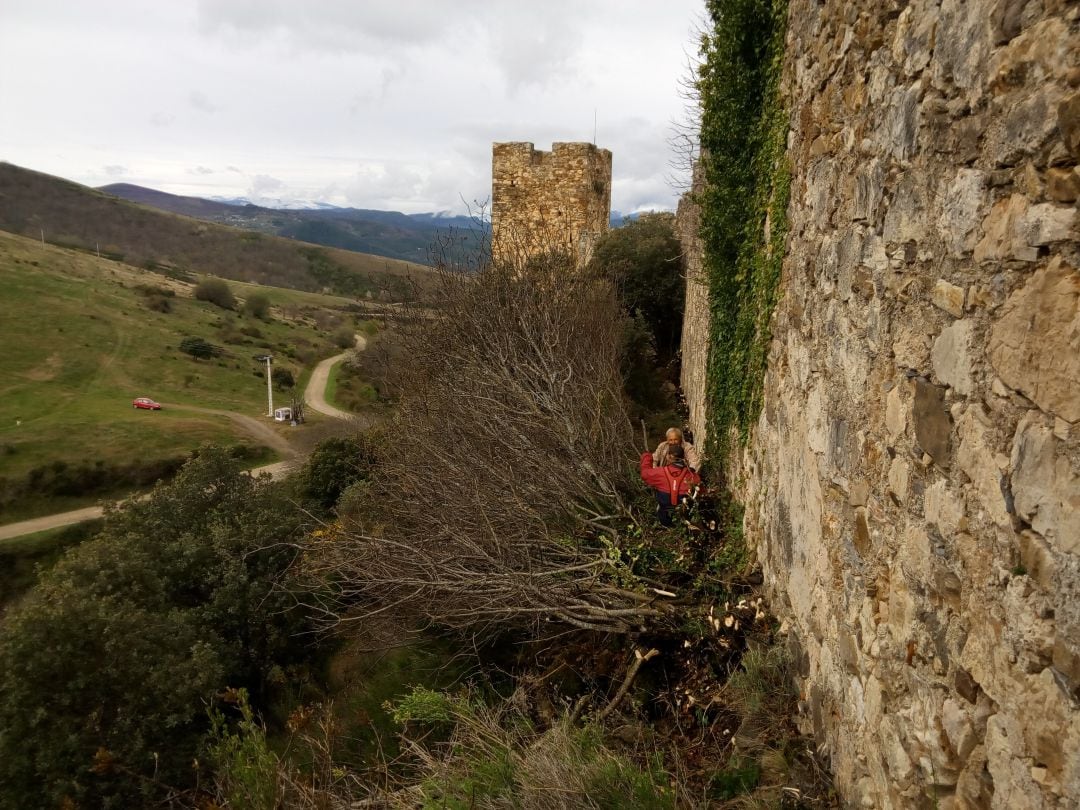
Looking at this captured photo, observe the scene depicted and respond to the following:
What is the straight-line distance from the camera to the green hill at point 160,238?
3561 inches

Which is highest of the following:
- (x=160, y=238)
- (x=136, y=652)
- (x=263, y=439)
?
(x=160, y=238)

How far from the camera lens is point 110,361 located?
4194 centimetres

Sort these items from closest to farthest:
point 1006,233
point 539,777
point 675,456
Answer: point 1006,233
point 539,777
point 675,456

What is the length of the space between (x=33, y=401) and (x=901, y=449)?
142 feet

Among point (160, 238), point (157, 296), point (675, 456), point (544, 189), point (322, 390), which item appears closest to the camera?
point (675, 456)

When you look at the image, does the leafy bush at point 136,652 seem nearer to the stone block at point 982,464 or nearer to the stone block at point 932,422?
the stone block at point 932,422

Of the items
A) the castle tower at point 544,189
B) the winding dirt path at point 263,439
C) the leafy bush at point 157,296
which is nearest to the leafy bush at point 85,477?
the winding dirt path at point 263,439

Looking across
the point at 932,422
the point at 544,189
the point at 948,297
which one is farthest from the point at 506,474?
the point at 544,189

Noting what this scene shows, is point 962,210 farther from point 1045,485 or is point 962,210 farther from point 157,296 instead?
point 157,296

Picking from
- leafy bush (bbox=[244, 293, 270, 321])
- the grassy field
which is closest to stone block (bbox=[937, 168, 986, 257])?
the grassy field

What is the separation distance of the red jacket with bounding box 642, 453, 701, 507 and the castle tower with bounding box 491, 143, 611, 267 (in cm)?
910

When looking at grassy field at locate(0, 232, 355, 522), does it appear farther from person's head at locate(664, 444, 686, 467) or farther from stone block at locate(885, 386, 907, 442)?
stone block at locate(885, 386, 907, 442)

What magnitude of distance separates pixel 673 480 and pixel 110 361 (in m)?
45.7

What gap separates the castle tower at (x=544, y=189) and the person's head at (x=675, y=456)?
29.2 feet
